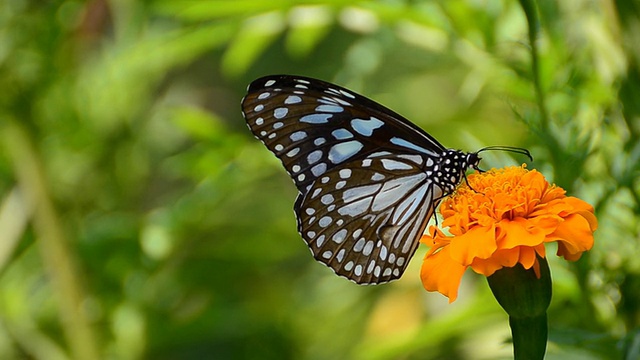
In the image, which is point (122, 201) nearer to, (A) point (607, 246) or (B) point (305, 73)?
(B) point (305, 73)

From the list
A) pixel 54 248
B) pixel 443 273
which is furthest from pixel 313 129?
pixel 54 248

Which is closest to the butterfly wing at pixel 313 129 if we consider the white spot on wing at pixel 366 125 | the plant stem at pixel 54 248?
the white spot on wing at pixel 366 125

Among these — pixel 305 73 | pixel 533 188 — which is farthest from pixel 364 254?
pixel 305 73

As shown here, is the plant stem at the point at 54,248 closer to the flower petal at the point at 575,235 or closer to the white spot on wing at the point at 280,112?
the white spot on wing at the point at 280,112

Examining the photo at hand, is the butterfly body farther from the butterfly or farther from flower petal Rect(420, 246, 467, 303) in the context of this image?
flower petal Rect(420, 246, 467, 303)

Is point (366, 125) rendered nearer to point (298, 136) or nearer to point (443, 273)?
point (298, 136)
